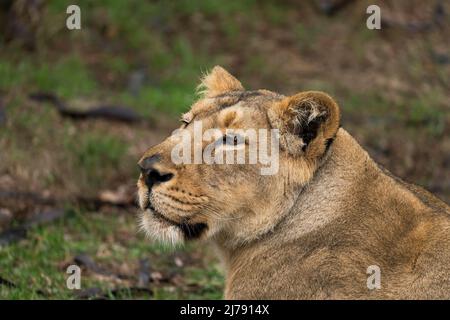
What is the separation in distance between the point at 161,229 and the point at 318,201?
85cm

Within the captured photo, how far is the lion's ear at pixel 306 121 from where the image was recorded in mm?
4781

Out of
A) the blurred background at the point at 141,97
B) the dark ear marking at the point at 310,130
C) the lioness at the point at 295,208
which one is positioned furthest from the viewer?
the blurred background at the point at 141,97

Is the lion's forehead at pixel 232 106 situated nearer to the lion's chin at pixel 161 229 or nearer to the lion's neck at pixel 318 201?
the lion's neck at pixel 318 201

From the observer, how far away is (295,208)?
4879mm

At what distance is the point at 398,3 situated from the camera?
46.5ft

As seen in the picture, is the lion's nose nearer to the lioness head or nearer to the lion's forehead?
the lioness head

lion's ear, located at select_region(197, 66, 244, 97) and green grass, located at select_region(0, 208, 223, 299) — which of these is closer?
Answer: lion's ear, located at select_region(197, 66, 244, 97)

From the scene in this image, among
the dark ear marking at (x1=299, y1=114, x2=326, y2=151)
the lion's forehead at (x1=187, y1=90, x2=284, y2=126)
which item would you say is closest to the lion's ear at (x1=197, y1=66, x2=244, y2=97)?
the lion's forehead at (x1=187, y1=90, x2=284, y2=126)

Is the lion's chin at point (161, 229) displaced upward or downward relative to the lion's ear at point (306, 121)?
downward

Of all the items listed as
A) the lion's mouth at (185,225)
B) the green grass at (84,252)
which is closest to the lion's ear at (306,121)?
the lion's mouth at (185,225)

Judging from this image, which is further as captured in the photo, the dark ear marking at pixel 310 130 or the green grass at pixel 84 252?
the green grass at pixel 84 252

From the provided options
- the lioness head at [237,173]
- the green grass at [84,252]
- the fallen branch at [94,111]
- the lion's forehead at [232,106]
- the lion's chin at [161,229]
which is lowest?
the green grass at [84,252]

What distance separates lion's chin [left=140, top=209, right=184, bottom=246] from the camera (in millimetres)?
4898
